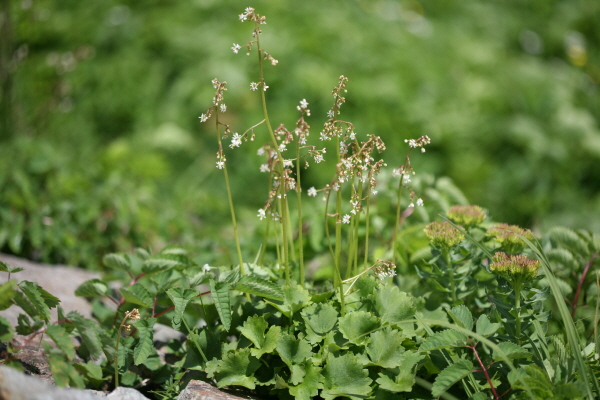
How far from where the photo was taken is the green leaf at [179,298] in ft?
4.71

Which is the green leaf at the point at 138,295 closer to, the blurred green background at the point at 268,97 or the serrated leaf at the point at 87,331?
the serrated leaf at the point at 87,331

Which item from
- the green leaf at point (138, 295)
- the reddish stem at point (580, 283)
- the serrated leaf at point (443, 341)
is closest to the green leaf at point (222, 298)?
the green leaf at point (138, 295)

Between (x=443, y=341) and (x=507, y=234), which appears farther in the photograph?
(x=507, y=234)

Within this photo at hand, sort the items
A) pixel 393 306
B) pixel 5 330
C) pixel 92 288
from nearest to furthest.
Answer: pixel 5 330 → pixel 393 306 → pixel 92 288

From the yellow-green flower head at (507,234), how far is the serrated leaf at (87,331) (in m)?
1.21

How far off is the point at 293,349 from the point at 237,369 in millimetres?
170

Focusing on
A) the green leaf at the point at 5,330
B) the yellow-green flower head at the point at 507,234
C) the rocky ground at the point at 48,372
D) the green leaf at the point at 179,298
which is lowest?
the rocky ground at the point at 48,372

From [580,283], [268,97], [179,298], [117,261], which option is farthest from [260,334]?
[268,97]

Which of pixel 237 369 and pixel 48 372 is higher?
pixel 237 369

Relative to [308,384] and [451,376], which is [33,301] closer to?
[308,384]

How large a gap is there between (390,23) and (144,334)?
4707 millimetres

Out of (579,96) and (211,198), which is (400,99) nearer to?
(211,198)

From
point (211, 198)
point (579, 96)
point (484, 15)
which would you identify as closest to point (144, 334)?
point (211, 198)

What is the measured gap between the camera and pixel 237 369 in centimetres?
149
